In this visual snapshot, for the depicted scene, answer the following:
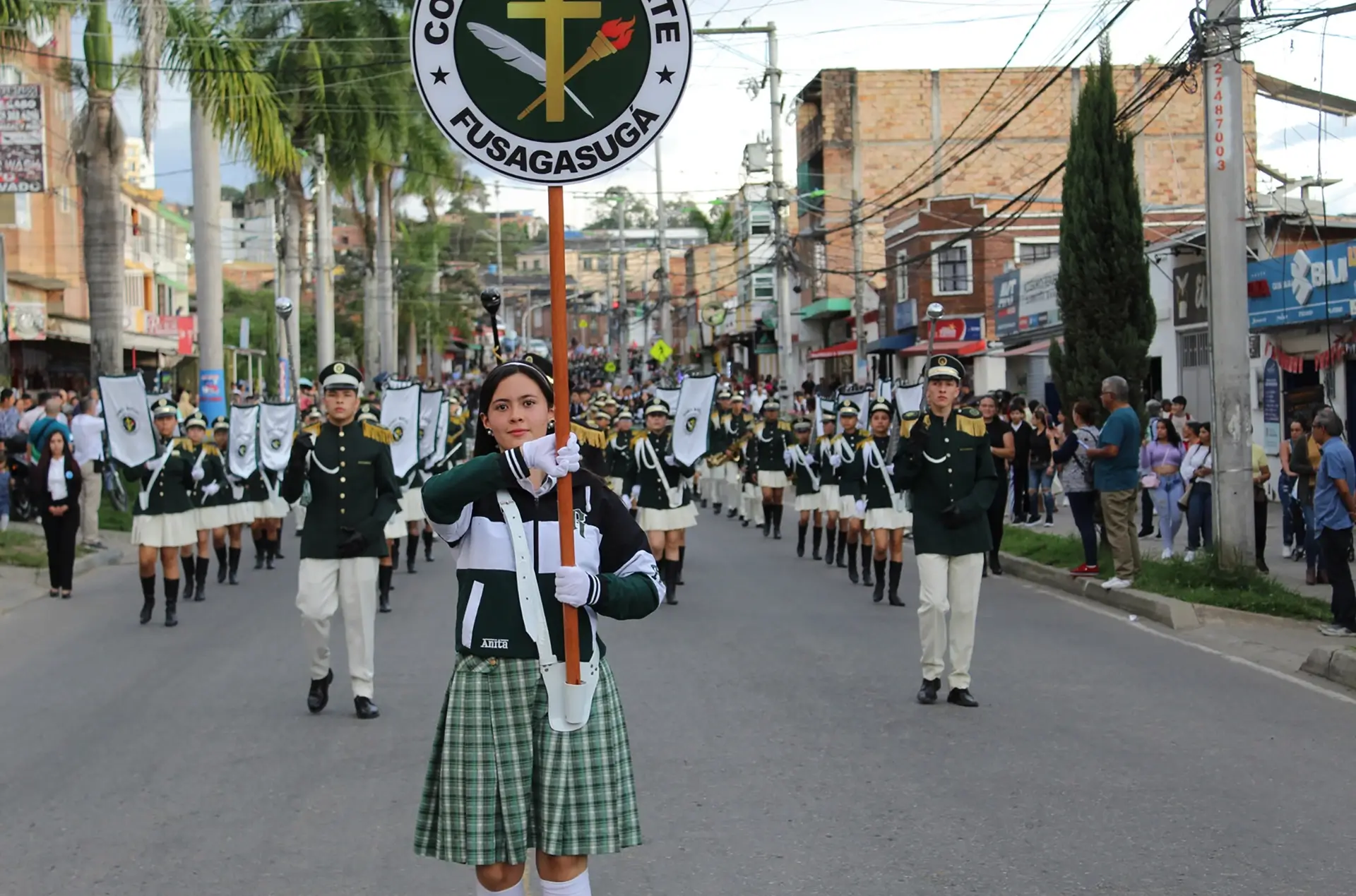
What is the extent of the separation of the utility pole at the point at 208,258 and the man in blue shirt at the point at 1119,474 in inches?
597

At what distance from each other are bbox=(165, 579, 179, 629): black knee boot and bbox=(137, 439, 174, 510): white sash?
706mm

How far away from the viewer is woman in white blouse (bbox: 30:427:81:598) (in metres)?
14.7

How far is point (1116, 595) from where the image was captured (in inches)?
548

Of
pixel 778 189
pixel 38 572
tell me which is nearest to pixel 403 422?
pixel 38 572

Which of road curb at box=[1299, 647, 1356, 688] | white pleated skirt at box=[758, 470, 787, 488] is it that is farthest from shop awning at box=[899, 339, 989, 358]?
road curb at box=[1299, 647, 1356, 688]

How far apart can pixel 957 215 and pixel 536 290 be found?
105606mm

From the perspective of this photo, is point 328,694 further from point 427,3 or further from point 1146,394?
point 1146,394

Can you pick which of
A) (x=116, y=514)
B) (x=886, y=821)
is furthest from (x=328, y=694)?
(x=116, y=514)

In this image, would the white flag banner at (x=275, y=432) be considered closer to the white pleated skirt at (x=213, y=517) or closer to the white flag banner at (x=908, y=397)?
the white pleated skirt at (x=213, y=517)

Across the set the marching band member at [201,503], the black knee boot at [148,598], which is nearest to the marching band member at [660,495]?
the marching band member at [201,503]

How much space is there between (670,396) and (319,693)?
9.33m

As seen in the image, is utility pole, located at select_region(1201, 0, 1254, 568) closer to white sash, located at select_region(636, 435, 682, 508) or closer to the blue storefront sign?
the blue storefront sign

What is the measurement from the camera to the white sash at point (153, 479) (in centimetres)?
1327

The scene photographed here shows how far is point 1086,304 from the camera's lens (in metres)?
16.8
